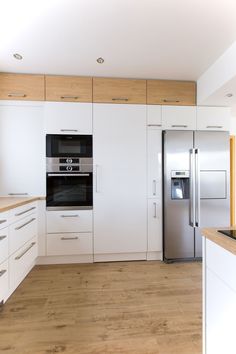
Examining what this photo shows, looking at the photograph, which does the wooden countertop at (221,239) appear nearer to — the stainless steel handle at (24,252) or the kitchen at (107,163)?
the kitchen at (107,163)

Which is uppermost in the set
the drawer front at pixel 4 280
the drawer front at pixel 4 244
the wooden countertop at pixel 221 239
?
the wooden countertop at pixel 221 239

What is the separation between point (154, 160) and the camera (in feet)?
9.65

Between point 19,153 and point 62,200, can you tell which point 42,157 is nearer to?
point 19,153

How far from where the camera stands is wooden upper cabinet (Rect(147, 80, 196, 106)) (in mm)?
2947

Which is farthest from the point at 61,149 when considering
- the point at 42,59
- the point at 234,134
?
the point at 234,134

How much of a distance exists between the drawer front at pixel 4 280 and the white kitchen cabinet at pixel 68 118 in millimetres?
1597

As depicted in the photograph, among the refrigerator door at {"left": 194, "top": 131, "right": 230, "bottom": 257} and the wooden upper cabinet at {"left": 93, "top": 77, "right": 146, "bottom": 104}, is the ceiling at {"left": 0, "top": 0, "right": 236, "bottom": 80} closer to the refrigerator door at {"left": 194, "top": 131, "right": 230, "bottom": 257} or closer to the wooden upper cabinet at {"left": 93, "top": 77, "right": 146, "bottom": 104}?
the wooden upper cabinet at {"left": 93, "top": 77, "right": 146, "bottom": 104}

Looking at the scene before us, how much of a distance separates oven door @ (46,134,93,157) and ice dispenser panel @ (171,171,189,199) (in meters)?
1.14

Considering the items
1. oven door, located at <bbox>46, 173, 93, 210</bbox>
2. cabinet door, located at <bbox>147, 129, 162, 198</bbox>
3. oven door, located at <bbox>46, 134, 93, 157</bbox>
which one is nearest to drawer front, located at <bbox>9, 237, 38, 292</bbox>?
oven door, located at <bbox>46, 173, 93, 210</bbox>

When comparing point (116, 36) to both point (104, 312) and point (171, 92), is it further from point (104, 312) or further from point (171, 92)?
point (104, 312)

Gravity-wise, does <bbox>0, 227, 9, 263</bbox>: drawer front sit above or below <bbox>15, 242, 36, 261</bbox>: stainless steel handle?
above

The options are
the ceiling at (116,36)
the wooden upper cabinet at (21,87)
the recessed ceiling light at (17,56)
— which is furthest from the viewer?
the wooden upper cabinet at (21,87)

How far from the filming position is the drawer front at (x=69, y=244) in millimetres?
2795

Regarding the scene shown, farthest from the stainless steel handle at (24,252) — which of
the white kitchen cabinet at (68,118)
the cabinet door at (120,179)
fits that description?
the white kitchen cabinet at (68,118)
